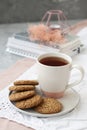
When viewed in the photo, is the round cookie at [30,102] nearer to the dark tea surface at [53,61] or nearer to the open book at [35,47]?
the dark tea surface at [53,61]

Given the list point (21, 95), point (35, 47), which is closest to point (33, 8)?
point (35, 47)

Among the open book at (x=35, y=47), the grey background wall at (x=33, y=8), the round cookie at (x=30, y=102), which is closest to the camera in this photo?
the round cookie at (x=30, y=102)

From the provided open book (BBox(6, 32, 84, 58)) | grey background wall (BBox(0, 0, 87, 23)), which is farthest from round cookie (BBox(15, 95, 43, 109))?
grey background wall (BBox(0, 0, 87, 23))

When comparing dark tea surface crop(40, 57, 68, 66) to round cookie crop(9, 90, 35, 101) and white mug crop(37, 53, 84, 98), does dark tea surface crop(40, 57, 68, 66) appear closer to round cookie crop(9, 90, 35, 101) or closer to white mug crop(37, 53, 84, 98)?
white mug crop(37, 53, 84, 98)

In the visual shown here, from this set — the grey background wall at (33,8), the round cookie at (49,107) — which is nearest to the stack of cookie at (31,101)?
the round cookie at (49,107)

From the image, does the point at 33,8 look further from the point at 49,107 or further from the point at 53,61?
the point at 49,107
